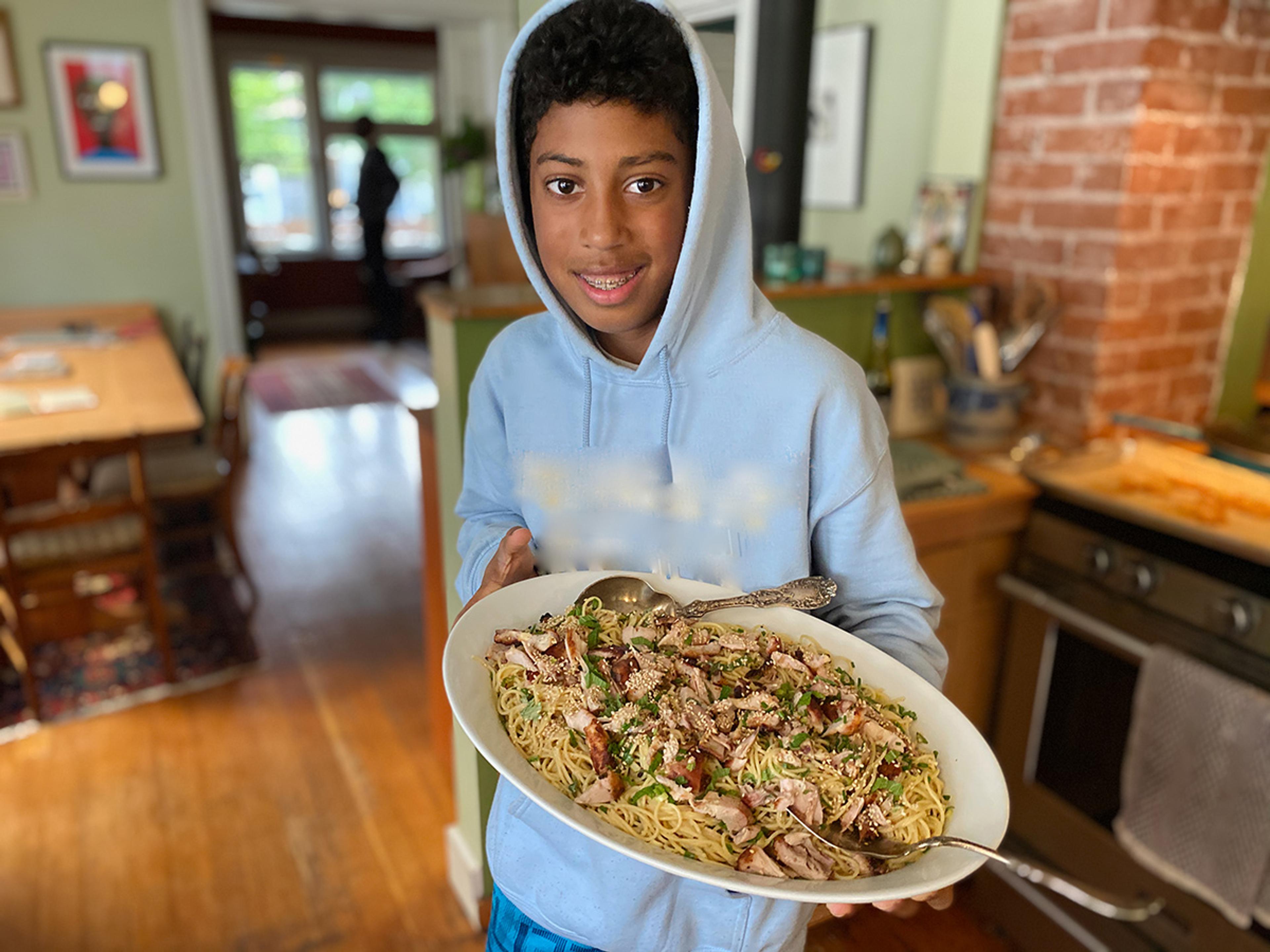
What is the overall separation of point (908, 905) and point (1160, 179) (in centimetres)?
177

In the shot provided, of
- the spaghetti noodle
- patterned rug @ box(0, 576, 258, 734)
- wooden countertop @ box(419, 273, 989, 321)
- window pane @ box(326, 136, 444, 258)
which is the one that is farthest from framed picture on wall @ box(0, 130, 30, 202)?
the spaghetti noodle

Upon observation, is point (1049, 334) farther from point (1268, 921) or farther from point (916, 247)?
point (1268, 921)

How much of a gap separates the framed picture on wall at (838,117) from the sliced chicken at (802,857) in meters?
2.07

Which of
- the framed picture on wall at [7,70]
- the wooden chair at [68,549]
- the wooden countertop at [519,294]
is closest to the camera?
the wooden countertop at [519,294]

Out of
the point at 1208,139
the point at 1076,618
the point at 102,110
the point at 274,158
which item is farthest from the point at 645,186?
the point at 274,158

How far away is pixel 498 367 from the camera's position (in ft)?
3.30

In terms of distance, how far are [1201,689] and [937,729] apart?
0.99m

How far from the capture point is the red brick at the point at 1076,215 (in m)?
1.94

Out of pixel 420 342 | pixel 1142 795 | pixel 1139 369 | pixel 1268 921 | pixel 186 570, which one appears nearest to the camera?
pixel 1268 921

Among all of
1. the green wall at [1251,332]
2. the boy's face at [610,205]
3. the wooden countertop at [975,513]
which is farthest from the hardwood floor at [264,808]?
the green wall at [1251,332]

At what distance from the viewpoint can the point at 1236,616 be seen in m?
1.53

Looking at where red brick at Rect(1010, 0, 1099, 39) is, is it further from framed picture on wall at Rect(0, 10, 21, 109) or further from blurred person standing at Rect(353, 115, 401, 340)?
blurred person standing at Rect(353, 115, 401, 340)

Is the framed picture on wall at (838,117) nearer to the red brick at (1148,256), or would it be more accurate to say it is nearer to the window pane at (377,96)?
the red brick at (1148,256)

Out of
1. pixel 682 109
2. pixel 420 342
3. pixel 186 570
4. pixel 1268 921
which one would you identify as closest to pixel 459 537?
pixel 682 109
